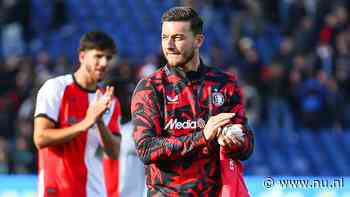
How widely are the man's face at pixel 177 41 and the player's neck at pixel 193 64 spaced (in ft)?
0.20

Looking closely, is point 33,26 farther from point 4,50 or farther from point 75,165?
point 75,165

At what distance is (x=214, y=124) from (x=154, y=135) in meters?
0.40

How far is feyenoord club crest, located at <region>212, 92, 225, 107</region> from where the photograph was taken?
5613 mm

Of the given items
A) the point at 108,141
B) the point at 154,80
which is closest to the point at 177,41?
the point at 154,80

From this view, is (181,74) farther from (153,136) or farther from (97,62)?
(97,62)

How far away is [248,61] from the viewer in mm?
16359

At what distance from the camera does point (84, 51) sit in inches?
302

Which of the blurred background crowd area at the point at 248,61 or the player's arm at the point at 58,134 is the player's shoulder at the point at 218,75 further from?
the blurred background crowd area at the point at 248,61

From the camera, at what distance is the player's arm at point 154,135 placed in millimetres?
5383

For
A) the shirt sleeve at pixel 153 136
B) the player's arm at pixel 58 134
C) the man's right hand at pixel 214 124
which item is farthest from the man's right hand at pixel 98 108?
the man's right hand at pixel 214 124

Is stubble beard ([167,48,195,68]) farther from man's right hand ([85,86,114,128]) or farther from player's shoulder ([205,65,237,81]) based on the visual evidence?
man's right hand ([85,86,114,128])

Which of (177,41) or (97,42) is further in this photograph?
(97,42)

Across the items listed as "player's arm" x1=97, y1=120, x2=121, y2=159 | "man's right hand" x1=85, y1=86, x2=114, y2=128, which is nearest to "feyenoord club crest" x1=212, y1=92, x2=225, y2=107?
"man's right hand" x1=85, y1=86, x2=114, y2=128

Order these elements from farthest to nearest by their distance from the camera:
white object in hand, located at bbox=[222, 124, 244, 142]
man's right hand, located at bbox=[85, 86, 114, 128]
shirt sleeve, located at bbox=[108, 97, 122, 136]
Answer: shirt sleeve, located at bbox=[108, 97, 122, 136]
man's right hand, located at bbox=[85, 86, 114, 128]
white object in hand, located at bbox=[222, 124, 244, 142]
